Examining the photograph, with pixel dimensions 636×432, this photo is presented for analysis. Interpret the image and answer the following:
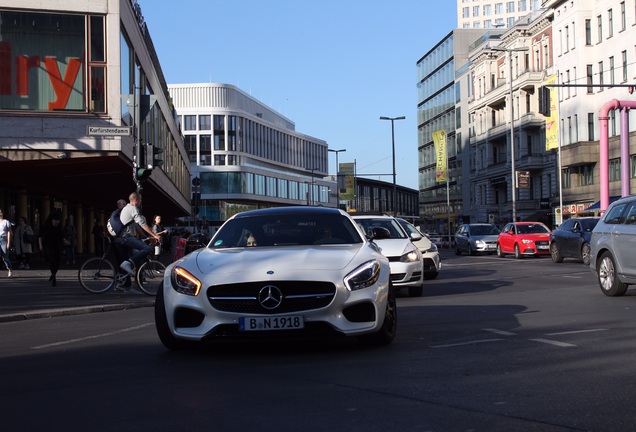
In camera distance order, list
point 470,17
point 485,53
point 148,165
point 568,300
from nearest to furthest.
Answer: point 568,300
point 148,165
point 485,53
point 470,17

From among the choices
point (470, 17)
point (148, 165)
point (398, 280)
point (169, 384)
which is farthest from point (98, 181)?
point (470, 17)

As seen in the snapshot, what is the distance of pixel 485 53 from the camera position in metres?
84.6

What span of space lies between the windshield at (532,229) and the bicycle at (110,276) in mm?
22867

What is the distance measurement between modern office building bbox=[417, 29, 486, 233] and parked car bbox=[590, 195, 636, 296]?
77.9 m

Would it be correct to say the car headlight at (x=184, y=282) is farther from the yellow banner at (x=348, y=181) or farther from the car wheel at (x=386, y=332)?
the yellow banner at (x=348, y=181)

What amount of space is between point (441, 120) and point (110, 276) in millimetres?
95341

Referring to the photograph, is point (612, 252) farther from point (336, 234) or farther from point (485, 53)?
point (485, 53)

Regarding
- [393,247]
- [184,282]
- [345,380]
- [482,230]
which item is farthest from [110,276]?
[482,230]

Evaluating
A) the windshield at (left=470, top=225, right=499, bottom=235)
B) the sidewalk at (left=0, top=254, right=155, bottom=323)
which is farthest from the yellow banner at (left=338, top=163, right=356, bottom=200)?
the sidewalk at (left=0, top=254, right=155, bottom=323)

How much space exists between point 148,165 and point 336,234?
1051cm

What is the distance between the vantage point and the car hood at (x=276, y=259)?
7.75 metres

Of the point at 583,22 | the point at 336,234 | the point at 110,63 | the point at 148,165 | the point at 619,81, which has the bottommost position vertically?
the point at 336,234

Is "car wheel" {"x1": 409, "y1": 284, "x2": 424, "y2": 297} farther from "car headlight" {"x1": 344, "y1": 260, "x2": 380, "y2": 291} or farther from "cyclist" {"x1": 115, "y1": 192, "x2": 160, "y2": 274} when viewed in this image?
"car headlight" {"x1": 344, "y1": 260, "x2": 380, "y2": 291}

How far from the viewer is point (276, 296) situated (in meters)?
7.57
